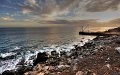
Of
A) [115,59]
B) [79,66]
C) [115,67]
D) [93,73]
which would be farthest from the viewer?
[115,59]

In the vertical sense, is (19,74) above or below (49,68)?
below

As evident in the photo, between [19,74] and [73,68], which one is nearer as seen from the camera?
[73,68]

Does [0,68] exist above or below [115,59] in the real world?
below

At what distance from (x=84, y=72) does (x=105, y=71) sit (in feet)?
5.87

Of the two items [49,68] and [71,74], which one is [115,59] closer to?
[71,74]

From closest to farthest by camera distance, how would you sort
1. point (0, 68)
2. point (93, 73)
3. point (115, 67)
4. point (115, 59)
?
1. point (93, 73)
2. point (115, 67)
3. point (115, 59)
4. point (0, 68)

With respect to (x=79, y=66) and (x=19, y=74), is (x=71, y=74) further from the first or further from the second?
(x=19, y=74)

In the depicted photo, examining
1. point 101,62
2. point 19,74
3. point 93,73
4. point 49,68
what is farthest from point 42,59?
point 93,73

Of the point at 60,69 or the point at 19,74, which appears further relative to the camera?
the point at 19,74

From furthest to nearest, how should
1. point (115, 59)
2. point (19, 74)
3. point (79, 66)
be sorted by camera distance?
point (19, 74), point (115, 59), point (79, 66)

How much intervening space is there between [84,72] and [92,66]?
1730mm

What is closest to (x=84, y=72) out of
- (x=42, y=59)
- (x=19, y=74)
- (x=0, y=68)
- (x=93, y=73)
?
(x=93, y=73)

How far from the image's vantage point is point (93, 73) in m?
12.0

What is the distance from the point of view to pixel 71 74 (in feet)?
40.6
